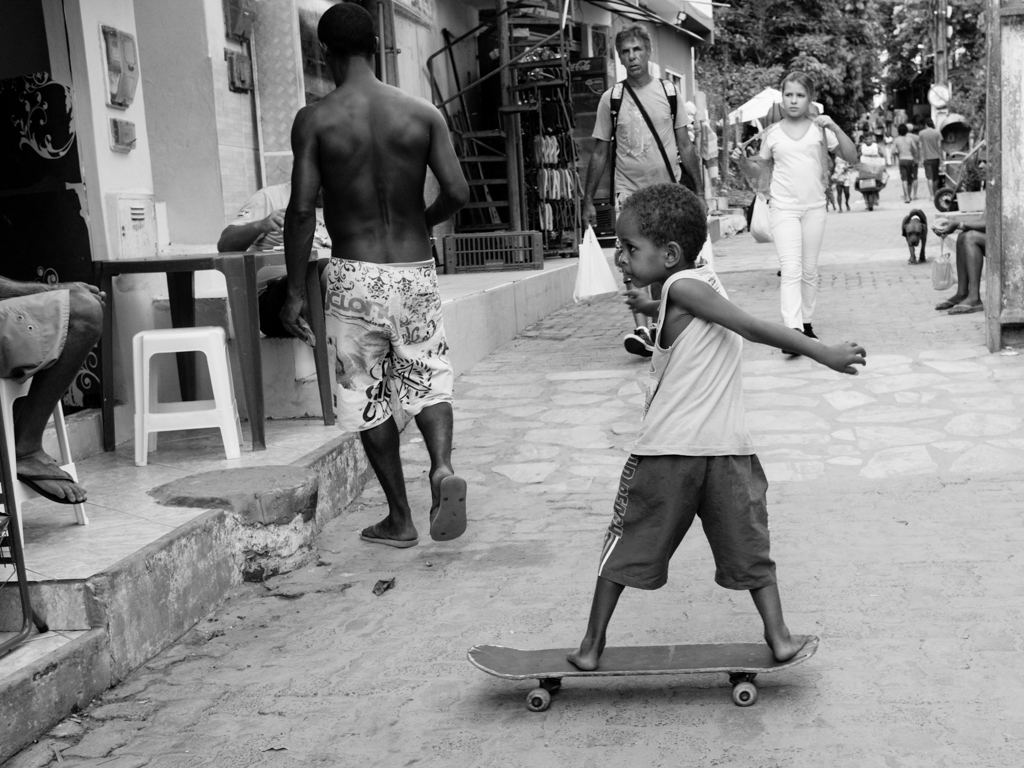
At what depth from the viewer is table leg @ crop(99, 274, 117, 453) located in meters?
5.43

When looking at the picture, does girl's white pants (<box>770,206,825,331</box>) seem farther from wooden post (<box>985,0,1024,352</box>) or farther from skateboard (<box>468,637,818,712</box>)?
skateboard (<box>468,637,818,712</box>)

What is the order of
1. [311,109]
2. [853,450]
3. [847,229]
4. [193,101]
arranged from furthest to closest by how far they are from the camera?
[847,229]
[193,101]
[853,450]
[311,109]

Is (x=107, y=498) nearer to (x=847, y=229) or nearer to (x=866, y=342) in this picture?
(x=866, y=342)

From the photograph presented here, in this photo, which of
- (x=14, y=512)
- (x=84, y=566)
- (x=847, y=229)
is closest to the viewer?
(x=14, y=512)

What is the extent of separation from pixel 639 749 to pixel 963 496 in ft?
8.73

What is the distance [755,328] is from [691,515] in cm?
54

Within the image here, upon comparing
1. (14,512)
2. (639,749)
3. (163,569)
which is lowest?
(639,749)

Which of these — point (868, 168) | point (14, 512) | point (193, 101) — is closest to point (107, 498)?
point (14, 512)

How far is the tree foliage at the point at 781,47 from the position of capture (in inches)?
1280

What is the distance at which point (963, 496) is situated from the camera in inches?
199

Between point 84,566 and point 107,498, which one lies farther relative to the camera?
point 107,498

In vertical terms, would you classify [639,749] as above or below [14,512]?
below

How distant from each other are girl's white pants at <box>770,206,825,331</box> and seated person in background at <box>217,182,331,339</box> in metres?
3.15

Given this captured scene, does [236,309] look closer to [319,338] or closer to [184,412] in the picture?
[184,412]
